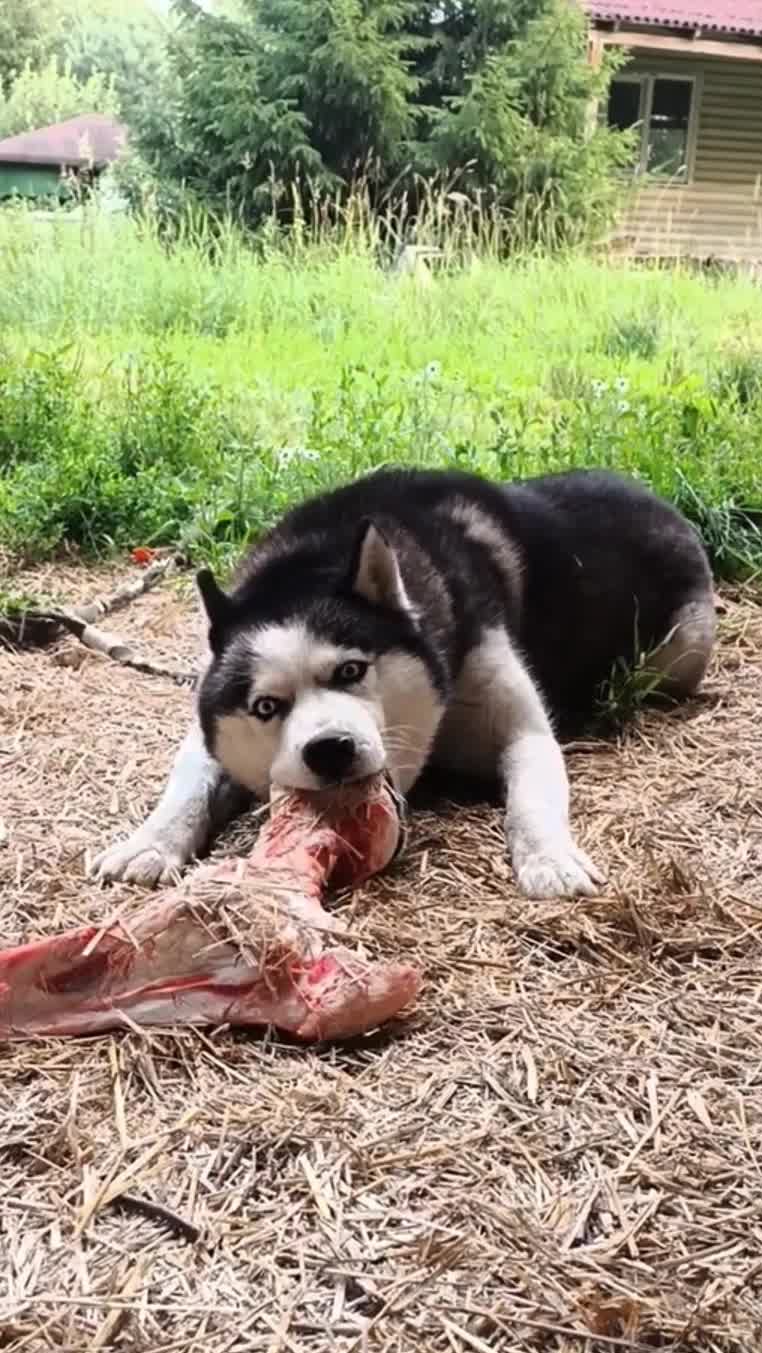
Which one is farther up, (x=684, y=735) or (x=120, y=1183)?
(x=120, y=1183)

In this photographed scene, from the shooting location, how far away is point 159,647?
154 inches

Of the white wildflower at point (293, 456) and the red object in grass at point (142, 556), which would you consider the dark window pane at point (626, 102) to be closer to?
the white wildflower at point (293, 456)

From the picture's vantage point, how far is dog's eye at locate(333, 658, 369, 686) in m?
2.41

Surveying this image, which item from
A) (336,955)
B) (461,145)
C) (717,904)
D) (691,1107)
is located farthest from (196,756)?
(461,145)

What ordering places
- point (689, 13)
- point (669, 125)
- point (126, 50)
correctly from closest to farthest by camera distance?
1. point (126, 50)
2. point (689, 13)
3. point (669, 125)

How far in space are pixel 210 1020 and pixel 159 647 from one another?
7.01 ft

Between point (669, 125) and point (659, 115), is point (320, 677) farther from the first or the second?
point (669, 125)

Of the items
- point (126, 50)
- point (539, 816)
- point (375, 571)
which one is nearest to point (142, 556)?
point (375, 571)

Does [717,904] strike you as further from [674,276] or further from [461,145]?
[461,145]

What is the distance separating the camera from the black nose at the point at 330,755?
2.26 meters

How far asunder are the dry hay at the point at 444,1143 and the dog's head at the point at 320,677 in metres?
0.24

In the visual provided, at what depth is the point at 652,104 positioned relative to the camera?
1686cm

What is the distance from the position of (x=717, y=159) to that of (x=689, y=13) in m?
2.10

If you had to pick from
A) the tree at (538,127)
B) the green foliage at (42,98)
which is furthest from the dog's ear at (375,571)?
the tree at (538,127)
